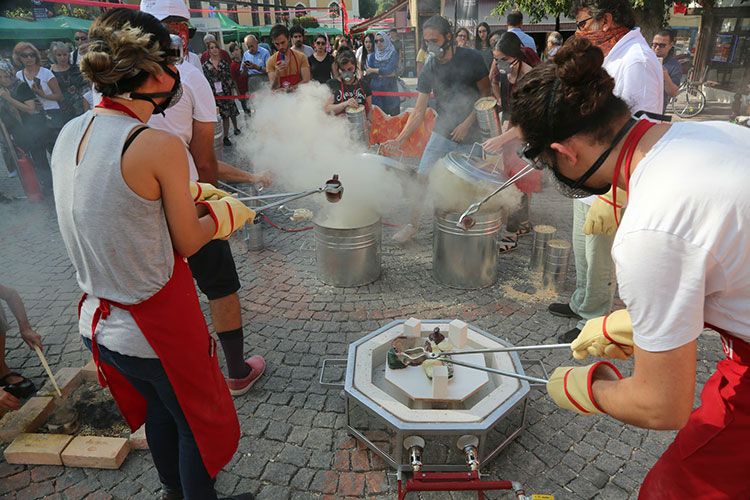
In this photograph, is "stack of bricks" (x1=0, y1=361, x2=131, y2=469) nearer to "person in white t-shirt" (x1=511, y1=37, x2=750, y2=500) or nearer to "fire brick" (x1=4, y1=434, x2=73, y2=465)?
"fire brick" (x1=4, y1=434, x2=73, y2=465)

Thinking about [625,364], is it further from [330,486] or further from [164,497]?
[164,497]

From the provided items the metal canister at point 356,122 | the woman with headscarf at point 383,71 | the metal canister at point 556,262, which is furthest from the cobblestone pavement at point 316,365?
the woman with headscarf at point 383,71

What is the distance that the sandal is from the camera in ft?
18.0

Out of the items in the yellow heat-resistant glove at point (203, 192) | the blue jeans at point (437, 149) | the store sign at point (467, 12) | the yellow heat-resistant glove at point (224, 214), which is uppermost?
the store sign at point (467, 12)

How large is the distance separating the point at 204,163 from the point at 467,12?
20.6m

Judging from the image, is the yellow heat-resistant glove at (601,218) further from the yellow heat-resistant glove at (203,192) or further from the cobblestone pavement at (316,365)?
the yellow heat-resistant glove at (203,192)

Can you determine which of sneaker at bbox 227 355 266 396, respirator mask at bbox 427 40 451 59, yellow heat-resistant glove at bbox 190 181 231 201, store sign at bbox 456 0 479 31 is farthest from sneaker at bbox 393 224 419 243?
store sign at bbox 456 0 479 31

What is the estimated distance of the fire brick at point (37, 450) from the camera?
2818 mm

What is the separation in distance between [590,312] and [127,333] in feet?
11.3

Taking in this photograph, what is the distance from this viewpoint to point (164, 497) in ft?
8.20

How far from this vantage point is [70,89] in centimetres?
805

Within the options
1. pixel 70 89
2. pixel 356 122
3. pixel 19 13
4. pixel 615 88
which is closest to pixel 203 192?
pixel 615 88

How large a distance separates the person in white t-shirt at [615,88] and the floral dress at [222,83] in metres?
7.62

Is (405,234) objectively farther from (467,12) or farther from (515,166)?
(467,12)
